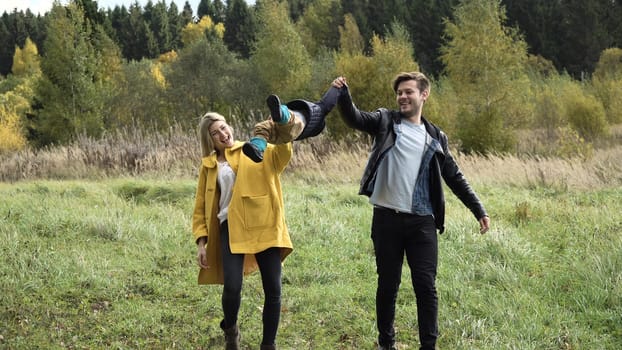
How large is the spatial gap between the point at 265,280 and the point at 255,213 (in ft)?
1.35

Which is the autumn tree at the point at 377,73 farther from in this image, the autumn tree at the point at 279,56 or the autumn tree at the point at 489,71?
the autumn tree at the point at 279,56

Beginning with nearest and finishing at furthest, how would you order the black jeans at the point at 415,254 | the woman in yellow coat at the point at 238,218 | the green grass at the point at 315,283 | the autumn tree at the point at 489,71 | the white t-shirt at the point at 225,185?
the black jeans at the point at 415,254
the woman in yellow coat at the point at 238,218
the white t-shirt at the point at 225,185
the green grass at the point at 315,283
the autumn tree at the point at 489,71

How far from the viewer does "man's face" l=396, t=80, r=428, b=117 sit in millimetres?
3461

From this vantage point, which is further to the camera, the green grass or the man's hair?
the green grass

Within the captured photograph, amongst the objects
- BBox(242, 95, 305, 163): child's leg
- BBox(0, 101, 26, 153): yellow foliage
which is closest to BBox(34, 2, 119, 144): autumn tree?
BBox(0, 101, 26, 153): yellow foliage

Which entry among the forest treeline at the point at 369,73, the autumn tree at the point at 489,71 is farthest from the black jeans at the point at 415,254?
the autumn tree at the point at 489,71

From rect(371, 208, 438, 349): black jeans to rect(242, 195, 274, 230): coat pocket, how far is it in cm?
67

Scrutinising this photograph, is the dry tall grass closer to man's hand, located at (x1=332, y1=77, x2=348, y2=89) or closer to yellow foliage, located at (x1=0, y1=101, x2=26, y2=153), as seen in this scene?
man's hand, located at (x1=332, y1=77, x2=348, y2=89)

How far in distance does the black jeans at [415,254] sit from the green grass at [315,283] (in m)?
0.76

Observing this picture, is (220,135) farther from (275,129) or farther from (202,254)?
(275,129)

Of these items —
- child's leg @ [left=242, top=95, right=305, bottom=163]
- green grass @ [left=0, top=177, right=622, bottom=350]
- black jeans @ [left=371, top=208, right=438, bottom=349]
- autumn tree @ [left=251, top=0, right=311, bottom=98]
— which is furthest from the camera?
autumn tree @ [left=251, top=0, right=311, bottom=98]

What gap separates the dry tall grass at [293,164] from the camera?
11.4 metres

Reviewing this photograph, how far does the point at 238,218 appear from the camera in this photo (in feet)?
11.6

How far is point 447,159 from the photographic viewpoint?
11.8 feet
